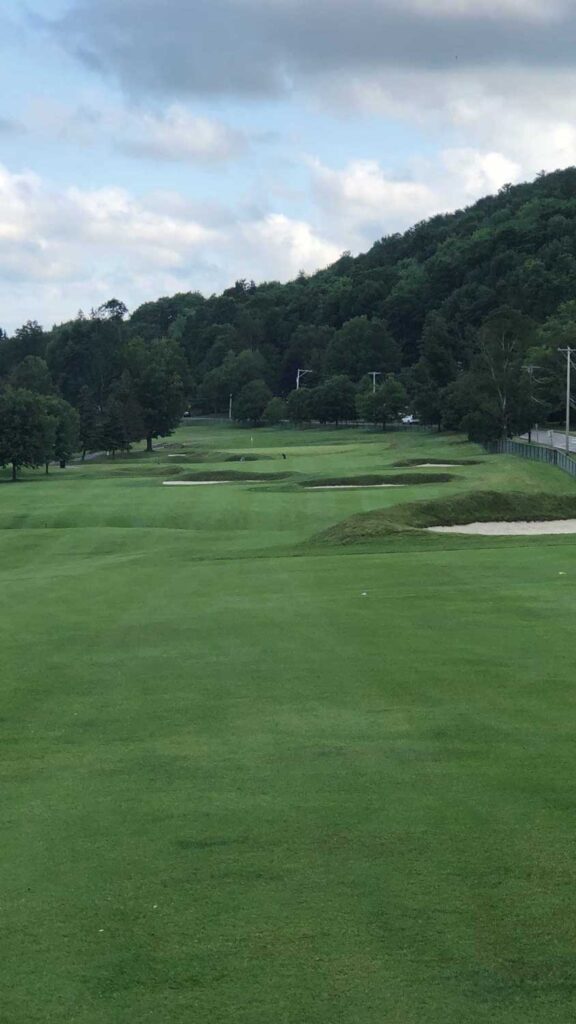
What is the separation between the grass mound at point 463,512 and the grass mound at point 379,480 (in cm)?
1435

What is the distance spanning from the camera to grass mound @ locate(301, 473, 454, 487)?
59594 mm

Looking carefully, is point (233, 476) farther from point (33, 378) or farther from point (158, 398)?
A: point (33, 378)

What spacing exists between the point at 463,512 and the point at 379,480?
19.6m

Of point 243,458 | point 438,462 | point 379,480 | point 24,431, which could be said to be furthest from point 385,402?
point 379,480

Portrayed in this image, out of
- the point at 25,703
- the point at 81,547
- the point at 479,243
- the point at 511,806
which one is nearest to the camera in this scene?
the point at 511,806

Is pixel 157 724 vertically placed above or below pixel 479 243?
below

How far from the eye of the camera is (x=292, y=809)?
29.7ft

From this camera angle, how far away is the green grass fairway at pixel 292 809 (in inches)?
250

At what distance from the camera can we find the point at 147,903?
7387mm

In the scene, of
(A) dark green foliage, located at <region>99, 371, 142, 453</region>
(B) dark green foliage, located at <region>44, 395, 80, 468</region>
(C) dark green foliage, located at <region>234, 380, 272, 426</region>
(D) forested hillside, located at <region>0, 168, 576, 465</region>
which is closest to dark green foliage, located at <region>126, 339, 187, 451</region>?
(D) forested hillside, located at <region>0, 168, 576, 465</region>

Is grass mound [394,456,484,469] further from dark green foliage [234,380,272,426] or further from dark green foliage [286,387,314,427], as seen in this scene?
dark green foliage [234,380,272,426]

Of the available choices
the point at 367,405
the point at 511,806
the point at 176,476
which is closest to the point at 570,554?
the point at 511,806

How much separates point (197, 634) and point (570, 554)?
13049 mm

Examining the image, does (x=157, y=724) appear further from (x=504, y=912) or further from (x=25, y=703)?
(x=504, y=912)
